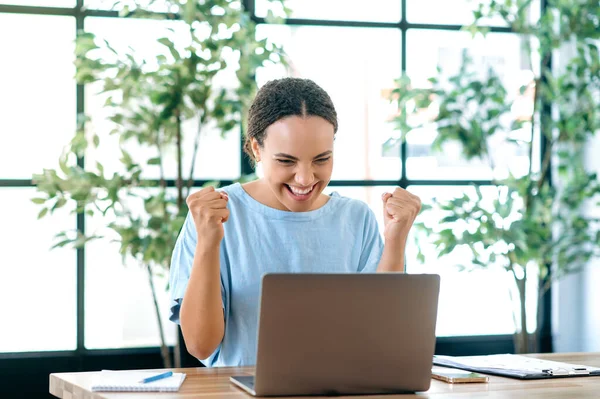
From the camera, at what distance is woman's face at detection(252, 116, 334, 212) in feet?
6.51

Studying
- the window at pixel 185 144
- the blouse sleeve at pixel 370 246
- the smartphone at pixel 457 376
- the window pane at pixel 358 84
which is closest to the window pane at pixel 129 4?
the window at pixel 185 144

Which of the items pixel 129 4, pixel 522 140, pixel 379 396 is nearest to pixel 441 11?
pixel 522 140

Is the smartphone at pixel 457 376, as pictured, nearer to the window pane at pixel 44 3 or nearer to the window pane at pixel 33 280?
the window pane at pixel 33 280

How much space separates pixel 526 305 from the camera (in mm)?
4484

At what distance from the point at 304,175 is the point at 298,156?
45mm

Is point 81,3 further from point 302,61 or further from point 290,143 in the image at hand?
point 290,143

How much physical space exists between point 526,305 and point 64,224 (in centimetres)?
234

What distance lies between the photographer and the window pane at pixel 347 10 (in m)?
4.15

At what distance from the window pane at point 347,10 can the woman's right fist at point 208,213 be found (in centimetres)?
236

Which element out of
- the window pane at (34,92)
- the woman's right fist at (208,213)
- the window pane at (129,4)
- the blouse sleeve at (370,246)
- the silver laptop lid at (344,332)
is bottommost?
the silver laptop lid at (344,332)

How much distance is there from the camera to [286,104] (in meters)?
2.03

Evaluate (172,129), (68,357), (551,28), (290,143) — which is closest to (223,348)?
(290,143)

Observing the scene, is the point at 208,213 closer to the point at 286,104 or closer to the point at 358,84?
the point at 286,104

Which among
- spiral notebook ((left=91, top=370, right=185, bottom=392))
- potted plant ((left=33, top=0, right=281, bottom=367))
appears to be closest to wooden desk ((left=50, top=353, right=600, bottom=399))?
spiral notebook ((left=91, top=370, right=185, bottom=392))
